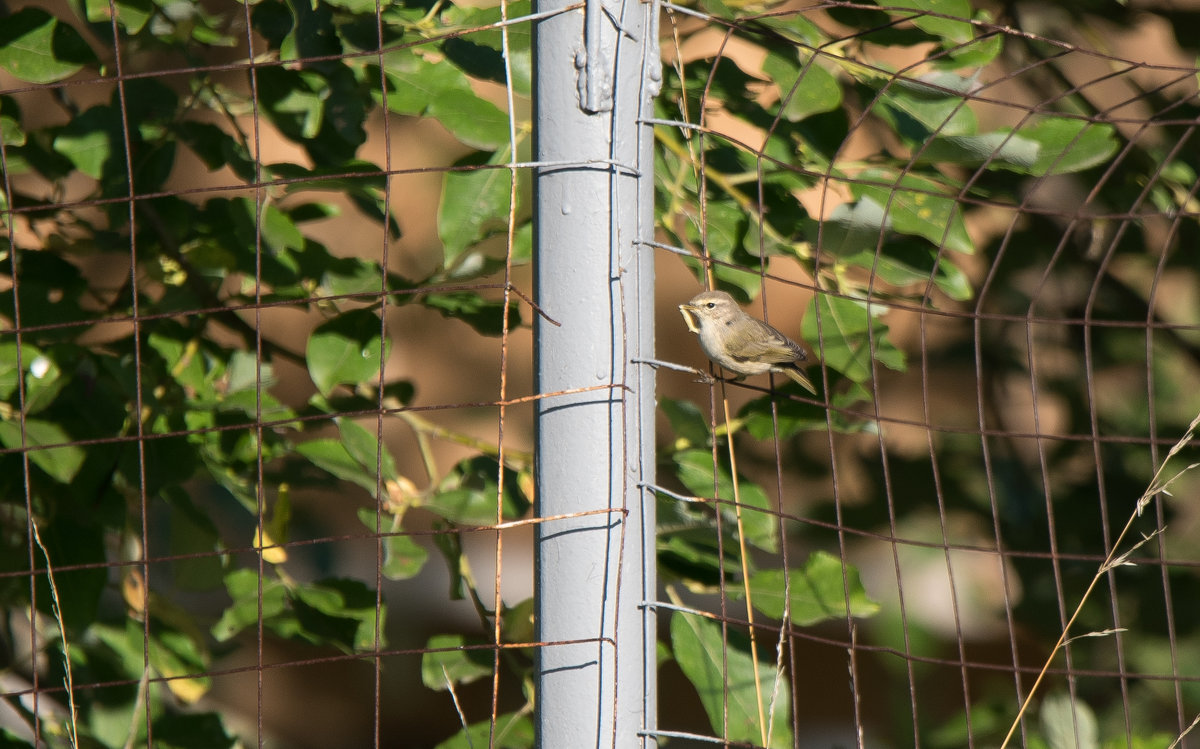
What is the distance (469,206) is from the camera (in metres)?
2.12

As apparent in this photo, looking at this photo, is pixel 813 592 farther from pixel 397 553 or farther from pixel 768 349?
pixel 397 553

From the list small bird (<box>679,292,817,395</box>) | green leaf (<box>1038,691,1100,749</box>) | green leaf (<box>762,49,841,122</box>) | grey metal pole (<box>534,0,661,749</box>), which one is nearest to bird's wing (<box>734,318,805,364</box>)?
small bird (<box>679,292,817,395</box>)

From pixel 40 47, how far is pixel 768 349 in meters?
1.56

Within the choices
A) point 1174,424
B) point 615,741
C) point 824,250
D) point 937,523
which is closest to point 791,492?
point 937,523

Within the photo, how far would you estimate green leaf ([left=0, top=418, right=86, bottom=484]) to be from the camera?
2.23 m

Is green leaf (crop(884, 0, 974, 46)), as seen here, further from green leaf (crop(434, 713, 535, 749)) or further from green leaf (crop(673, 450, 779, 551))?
green leaf (crop(434, 713, 535, 749))

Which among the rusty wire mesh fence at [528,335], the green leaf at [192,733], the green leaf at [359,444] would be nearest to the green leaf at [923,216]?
the rusty wire mesh fence at [528,335]

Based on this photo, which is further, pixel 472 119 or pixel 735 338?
pixel 735 338

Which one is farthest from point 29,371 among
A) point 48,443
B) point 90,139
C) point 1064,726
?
point 1064,726

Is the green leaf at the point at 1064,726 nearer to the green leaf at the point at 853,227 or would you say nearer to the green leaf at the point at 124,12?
the green leaf at the point at 853,227

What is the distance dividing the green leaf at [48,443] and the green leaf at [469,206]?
2.70 ft

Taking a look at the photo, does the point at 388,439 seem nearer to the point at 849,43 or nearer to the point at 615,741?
A: the point at 849,43

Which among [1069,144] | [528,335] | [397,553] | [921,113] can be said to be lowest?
[397,553]

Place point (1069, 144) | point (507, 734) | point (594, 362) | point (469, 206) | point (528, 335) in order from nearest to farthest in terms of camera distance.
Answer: point (594, 362), point (469, 206), point (1069, 144), point (507, 734), point (528, 335)
